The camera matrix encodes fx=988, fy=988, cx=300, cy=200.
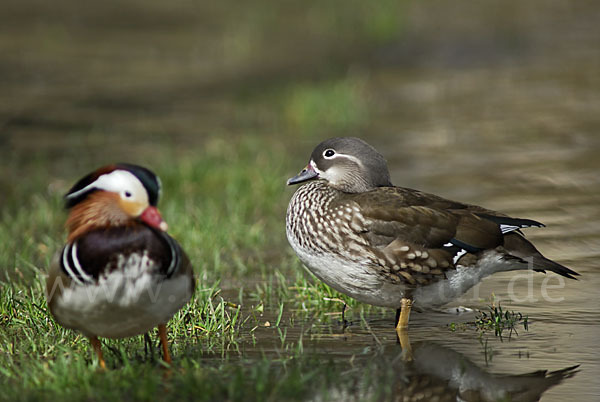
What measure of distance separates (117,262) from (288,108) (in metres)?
8.96

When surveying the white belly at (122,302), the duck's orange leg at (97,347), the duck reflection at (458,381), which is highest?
the white belly at (122,302)

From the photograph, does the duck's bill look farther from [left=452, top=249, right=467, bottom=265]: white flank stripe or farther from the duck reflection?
the duck reflection

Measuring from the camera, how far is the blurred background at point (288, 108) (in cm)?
888

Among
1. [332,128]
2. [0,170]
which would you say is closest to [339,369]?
[0,170]

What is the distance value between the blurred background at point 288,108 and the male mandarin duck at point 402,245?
65 centimetres

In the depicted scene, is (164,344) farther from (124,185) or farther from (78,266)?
(124,185)

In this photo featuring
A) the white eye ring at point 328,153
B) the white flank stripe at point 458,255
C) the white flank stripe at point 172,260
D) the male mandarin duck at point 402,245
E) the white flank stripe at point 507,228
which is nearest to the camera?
the white flank stripe at point 172,260

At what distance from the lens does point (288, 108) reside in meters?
13.7

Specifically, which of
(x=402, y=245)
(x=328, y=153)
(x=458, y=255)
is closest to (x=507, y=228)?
(x=458, y=255)

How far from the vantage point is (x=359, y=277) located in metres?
6.04

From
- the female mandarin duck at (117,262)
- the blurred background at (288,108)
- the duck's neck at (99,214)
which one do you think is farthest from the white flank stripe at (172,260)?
the blurred background at (288,108)

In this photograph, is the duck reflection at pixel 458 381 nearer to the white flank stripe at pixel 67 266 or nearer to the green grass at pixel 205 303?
the green grass at pixel 205 303

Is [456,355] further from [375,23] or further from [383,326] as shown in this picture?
[375,23]

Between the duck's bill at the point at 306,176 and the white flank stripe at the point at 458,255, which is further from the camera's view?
the duck's bill at the point at 306,176
